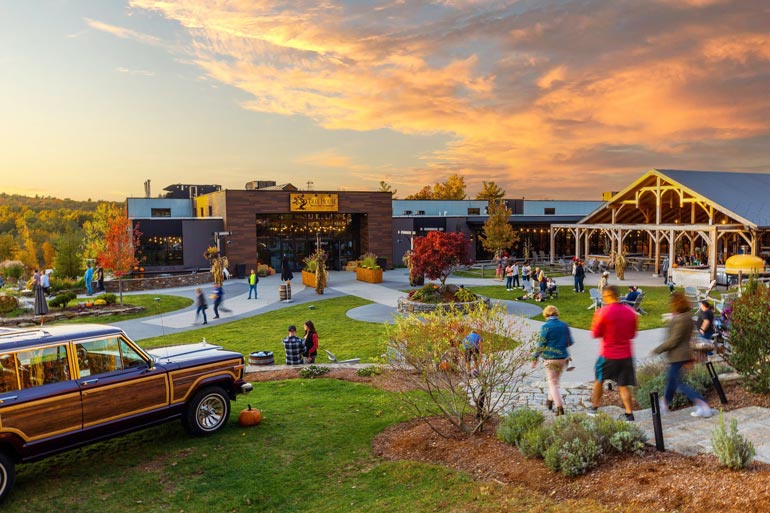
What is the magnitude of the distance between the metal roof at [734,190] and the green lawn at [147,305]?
25935 millimetres

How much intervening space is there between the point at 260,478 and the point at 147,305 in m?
19.3

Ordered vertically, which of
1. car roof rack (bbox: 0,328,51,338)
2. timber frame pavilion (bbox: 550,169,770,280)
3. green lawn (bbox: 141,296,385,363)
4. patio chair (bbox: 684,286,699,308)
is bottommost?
green lawn (bbox: 141,296,385,363)

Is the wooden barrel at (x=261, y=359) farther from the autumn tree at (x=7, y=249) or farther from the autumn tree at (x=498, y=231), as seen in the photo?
the autumn tree at (x=7, y=249)

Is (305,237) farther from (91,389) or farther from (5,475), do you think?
(5,475)

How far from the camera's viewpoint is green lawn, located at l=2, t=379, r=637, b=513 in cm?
562

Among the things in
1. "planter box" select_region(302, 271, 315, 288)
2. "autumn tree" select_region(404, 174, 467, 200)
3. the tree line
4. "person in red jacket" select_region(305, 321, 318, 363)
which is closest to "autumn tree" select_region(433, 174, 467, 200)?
"autumn tree" select_region(404, 174, 467, 200)

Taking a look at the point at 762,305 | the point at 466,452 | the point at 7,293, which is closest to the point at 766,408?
the point at 762,305

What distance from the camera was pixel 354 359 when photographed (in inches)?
516

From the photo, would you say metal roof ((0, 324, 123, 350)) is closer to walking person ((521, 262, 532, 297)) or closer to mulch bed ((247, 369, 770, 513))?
mulch bed ((247, 369, 770, 513))

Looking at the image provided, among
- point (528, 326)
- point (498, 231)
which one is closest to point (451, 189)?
Answer: point (498, 231)

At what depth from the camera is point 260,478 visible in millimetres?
6465

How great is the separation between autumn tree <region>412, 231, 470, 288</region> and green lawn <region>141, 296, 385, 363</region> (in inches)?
140

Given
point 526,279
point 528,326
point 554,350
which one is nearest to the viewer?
point 554,350

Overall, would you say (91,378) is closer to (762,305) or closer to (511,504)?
(511,504)
